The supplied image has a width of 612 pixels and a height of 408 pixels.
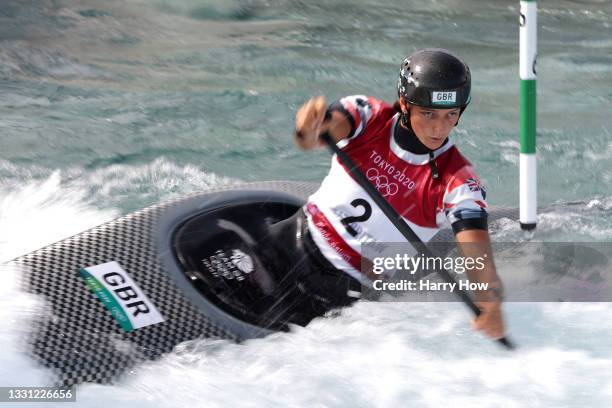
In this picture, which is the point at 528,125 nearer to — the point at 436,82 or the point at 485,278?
the point at 436,82

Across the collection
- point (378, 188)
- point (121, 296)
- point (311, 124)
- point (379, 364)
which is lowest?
point (379, 364)

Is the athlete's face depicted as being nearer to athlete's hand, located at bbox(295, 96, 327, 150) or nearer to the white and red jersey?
the white and red jersey

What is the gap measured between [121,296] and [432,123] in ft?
3.95

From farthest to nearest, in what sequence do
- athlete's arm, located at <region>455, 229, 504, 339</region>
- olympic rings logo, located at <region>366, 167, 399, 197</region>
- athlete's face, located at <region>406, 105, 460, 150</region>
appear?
olympic rings logo, located at <region>366, 167, 399, 197</region> < athlete's face, located at <region>406, 105, 460, 150</region> < athlete's arm, located at <region>455, 229, 504, 339</region>

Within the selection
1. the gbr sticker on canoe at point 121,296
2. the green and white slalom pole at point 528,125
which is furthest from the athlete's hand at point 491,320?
the gbr sticker on canoe at point 121,296

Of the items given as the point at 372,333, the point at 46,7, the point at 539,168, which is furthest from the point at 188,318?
the point at 46,7

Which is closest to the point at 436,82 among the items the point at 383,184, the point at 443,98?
the point at 443,98

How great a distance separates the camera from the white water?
9.62 ft

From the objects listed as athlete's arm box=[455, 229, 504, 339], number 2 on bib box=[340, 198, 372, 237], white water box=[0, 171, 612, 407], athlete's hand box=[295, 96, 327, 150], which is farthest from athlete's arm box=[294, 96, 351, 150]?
white water box=[0, 171, 612, 407]

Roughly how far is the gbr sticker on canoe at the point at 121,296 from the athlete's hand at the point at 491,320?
108 centimetres

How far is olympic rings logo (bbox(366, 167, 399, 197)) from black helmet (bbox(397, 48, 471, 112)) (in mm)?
288

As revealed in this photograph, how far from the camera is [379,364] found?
129 inches

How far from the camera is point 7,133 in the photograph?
6.62 meters

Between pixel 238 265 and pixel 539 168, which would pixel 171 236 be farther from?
pixel 539 168
